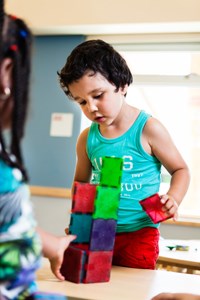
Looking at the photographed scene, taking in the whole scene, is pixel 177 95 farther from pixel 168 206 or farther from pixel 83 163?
pixel 168 206

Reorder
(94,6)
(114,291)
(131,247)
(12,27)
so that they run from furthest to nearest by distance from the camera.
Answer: (94,6)
(131,247)
(114,291)
(12,27)

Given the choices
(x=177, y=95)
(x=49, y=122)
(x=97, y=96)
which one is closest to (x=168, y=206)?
(x=97, y=96)

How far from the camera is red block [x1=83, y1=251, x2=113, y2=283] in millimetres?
1062

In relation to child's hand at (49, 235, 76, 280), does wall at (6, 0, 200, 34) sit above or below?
above

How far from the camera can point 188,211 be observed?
3475mm

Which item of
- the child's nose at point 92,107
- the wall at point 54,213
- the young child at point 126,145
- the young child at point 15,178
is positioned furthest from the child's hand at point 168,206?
the wall at point 54,213

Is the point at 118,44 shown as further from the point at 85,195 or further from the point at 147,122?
the point at 85,195

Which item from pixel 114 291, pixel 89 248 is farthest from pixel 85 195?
pixel 114 291

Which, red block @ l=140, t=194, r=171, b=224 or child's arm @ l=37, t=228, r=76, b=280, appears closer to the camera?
child's arm @ l=37, t=228, r=76, b=280

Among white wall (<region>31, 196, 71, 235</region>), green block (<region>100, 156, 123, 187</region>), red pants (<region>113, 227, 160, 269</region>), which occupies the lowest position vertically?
white wall (<region>31, 196, 71, 235</region>)

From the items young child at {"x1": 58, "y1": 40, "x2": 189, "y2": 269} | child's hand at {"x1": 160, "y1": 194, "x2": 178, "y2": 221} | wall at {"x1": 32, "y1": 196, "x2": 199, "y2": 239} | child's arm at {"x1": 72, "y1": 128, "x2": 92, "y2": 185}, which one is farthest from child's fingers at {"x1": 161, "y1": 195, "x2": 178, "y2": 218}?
wall at {"x1": 32, "y1": 196, "x2": 199, "y2": 239}

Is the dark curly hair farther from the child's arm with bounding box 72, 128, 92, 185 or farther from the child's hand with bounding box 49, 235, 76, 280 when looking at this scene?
the child's hand with bounding box 49, 235, 76, 280

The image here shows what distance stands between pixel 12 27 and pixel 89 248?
0.55m

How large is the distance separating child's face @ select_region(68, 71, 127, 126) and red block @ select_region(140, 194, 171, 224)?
372 mm
